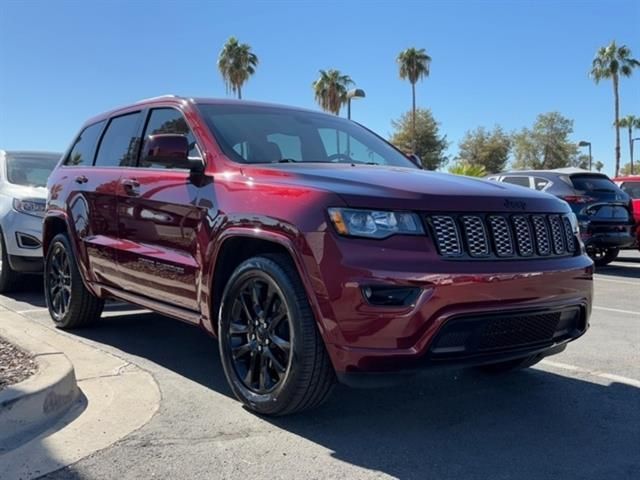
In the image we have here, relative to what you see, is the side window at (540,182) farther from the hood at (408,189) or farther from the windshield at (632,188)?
the hood at (408,189)

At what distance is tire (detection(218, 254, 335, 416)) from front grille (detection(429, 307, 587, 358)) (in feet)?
2.01

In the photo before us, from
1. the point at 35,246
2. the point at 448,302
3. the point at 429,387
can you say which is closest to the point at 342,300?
the point at 448,302

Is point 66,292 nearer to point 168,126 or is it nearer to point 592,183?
point 168,126

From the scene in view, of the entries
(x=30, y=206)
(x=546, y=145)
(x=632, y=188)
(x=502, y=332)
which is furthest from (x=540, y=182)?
(x=546, y=145)

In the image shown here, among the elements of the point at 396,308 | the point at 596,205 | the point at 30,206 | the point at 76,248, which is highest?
the point at 30,206

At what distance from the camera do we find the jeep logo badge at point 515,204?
11.2 feet

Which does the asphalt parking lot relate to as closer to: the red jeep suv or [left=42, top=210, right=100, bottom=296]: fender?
the red jeep suv

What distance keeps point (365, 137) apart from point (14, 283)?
4785 millimetres

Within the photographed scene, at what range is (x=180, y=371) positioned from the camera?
4520mm

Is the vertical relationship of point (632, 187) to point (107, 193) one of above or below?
above

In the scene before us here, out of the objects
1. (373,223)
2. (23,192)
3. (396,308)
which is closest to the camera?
(396,308)

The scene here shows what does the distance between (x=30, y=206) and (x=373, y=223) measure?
5.33 meters

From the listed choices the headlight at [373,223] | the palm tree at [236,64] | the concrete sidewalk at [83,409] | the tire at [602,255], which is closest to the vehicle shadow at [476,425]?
the concrete sidewalk at [83,409]

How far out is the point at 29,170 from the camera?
26.7ft
